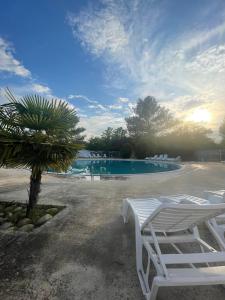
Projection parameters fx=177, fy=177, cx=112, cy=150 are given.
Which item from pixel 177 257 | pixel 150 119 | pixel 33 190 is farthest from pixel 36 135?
pixel 150 119

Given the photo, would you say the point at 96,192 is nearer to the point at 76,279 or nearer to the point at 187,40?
the point at 76,279

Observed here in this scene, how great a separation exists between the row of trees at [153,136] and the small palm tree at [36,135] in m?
25.4

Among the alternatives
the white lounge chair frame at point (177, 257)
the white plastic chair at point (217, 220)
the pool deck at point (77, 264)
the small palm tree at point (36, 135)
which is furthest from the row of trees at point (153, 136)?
the white lounge chair frame at point (177, 257)

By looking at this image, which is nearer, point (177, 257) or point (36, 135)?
point (177, 257)

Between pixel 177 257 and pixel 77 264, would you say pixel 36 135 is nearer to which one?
pixel 77 264

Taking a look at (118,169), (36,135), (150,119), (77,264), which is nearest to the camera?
(77,264)

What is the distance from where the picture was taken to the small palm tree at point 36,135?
3.00 meters

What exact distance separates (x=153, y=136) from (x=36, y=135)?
3014cm

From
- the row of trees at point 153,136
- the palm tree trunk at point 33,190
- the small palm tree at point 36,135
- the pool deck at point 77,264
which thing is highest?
the row of trees at point 153,136

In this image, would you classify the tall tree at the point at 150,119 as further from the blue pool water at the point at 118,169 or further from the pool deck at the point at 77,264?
the pool deck at the point at 77,264

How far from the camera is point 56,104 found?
3551mm

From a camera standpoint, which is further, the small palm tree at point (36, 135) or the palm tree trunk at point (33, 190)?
the palm tree trunk at point (33, 190)

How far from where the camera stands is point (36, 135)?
301 centimetres

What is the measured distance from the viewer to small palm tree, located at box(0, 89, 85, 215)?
3000mm
